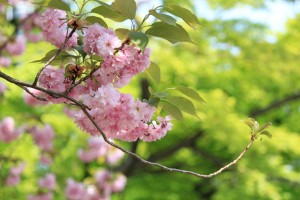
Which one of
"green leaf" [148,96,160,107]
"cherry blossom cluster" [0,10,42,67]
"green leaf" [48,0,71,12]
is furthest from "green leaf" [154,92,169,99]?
"cherry blossom cluster" [0,10,42,67]

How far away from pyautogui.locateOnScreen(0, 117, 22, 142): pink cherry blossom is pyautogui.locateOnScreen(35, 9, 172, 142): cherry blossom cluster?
13.1ft

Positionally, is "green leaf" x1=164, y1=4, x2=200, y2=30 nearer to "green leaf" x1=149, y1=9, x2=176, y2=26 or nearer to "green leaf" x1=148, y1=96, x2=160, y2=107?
"green leaf" x1=149, y1=9, x2=176, y2=26

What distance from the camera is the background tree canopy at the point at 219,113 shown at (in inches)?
253

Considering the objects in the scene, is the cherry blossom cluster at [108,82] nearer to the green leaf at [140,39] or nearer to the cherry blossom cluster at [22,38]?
the green leaf at [140,39]

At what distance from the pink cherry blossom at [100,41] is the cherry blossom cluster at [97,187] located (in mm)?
4540

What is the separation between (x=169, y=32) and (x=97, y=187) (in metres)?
4.84

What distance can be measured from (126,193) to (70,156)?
119 centimetres

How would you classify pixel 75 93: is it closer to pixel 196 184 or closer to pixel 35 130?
pixel 35 130

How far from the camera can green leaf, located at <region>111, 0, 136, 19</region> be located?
51.2 inches

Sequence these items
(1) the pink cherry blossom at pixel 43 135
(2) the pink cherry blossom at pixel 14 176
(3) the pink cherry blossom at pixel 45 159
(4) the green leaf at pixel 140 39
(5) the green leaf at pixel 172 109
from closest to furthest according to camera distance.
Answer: (4) the green leaf at pixel 140 39, (5) the green leaf at pixel 172 109, (2) the pink cherry blossom at pixel 14 176, (1) the pink cherry blossom at pixel 43 135, (3) the pink cherry blossom at pixel 45 159

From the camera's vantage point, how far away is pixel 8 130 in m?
5.32

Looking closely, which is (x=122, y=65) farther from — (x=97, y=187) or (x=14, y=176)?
(x=97, y=187)

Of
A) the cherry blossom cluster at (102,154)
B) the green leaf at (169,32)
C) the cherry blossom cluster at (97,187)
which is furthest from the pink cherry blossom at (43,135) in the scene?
the green leaf at (169,32)

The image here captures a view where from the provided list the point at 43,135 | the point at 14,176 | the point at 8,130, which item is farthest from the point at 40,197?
the point at 8,130
